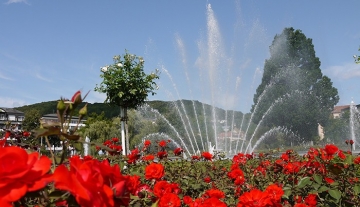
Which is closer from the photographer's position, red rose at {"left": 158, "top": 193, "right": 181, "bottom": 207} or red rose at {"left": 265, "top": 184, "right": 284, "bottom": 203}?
red rose at {"left": 265, "top": 184, "right": 284, "bottom": 203}

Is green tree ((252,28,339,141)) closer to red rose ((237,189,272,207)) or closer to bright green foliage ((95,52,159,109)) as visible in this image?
bright green foliage ((95,52,159,109))

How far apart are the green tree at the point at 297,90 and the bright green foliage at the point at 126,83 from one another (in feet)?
79.2

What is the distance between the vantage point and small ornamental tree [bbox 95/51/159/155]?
9750 millimetres

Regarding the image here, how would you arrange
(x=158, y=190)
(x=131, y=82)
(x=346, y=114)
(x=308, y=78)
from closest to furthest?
(x=158, y=190), (x=131, y=82), (x=308, y=78), (x=346, y=114)

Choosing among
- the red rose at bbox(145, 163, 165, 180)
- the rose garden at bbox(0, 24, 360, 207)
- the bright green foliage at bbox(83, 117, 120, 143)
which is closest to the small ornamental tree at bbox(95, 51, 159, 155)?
the rose garden at bbox(0, 24, 360, 207)

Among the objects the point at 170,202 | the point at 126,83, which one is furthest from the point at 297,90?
the point at 170,202

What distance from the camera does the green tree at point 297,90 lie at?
33656 millimetres

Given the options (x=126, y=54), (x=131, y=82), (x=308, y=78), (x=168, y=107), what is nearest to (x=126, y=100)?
(x=131, y=82)

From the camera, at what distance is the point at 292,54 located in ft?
115

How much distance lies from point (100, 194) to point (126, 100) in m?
9.49

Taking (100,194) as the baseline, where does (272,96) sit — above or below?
above

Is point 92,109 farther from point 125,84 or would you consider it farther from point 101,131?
point 125,84

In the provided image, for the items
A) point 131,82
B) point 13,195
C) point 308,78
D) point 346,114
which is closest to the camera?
point 13,195

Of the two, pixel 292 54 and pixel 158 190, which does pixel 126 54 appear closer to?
pixel 158 190
